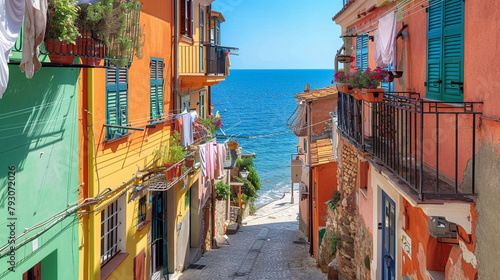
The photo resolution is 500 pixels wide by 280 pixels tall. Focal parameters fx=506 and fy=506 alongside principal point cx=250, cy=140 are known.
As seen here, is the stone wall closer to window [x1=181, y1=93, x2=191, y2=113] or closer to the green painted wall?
window [x1=181, y1=93, x2=191, y2=113]

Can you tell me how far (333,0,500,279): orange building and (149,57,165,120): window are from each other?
5.76 m

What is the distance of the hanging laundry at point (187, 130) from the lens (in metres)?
16.1

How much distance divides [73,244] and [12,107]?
317cm

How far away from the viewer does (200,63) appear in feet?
64.4

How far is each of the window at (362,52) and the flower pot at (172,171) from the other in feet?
19.9

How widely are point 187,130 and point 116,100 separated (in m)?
5.11

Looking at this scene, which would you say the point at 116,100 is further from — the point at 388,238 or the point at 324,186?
the point at 324,186

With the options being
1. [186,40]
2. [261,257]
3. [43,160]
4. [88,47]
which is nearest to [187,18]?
[186,40]

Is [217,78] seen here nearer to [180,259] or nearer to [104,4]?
[180,259]

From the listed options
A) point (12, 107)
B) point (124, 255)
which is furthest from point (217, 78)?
point (12, 107)

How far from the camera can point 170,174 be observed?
1454 cm

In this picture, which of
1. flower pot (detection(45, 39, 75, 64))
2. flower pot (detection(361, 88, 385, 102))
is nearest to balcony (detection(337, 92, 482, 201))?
flower pot (detection(361, 88, 385, 102))

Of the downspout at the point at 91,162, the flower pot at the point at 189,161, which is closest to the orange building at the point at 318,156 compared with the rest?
the flower pot at the point at 189,161

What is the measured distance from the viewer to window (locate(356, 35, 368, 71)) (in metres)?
13.9
